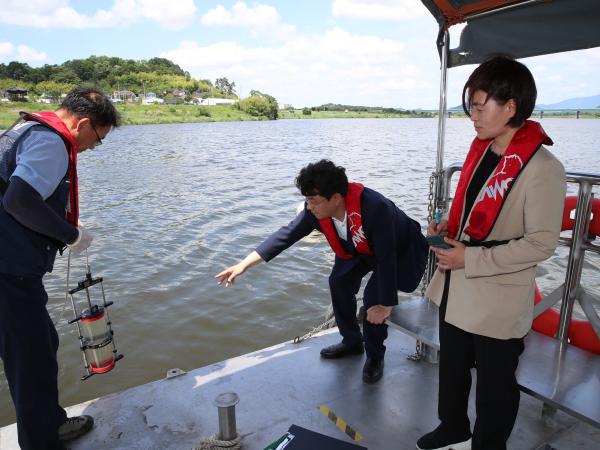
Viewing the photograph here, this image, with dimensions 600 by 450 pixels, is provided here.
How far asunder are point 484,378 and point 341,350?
1.60m

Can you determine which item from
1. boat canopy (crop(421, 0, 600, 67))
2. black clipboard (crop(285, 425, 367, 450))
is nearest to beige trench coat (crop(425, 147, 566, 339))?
black clipboard (crop(285, 425, 367, 450))

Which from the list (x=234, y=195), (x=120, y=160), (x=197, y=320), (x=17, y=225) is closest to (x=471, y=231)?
(x=17, y=225)

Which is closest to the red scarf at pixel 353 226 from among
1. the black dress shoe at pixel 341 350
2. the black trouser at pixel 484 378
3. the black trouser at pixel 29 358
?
the black dress shoe at pixel 341 350

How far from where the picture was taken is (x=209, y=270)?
7734 mm

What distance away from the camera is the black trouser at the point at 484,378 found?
6.21ft

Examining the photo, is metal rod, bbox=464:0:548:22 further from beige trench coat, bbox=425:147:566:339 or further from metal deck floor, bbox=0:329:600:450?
metal deck floor, bbox=0:329:600:450

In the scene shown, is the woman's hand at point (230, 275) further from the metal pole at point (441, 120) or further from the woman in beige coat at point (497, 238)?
the metal pole at point (441, 120)

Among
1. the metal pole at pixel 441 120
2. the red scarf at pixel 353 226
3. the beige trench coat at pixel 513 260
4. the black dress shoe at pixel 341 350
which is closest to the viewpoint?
the beige trench coat at pixel 513 260

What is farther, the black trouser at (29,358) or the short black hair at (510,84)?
the black trouser at (29,358)

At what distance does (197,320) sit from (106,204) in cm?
768

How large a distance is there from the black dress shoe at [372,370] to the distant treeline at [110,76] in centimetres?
8126

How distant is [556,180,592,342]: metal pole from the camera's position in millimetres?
2493

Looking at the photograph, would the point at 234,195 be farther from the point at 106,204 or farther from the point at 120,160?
the point at 120,160

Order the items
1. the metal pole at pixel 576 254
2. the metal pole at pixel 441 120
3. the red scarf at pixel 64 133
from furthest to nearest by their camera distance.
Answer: the metal pole at pixel 441 120 < the metal pole at pixel 576 254 < the red scarf at pixel 64 133
